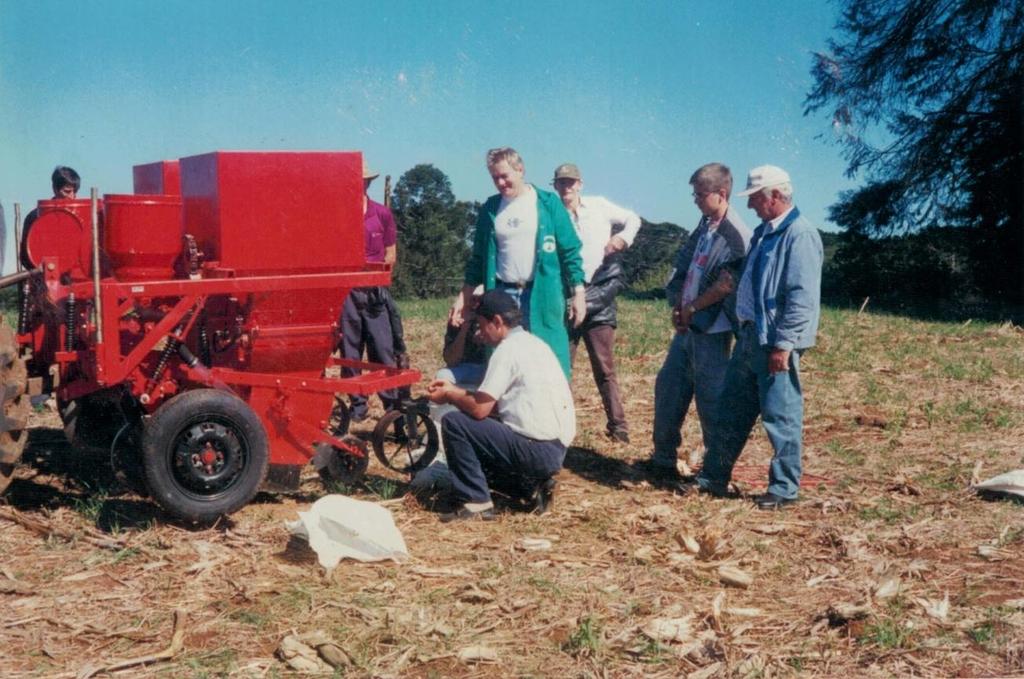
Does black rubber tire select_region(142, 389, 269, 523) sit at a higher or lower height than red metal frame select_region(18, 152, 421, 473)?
lower

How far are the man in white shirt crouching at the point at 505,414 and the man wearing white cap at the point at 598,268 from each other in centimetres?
191

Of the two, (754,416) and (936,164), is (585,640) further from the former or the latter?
(936,164)

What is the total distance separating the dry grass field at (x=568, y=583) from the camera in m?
4.07

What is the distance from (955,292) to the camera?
22.8m

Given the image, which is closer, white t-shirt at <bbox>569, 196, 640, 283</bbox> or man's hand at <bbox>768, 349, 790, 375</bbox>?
man's hand at <bbox>768, 349, 790, 375</bbox>

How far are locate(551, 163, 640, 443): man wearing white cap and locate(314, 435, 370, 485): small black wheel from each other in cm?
203

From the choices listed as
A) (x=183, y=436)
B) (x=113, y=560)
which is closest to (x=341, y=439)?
(x=183, y=436)

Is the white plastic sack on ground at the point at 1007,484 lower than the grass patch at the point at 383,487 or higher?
higher

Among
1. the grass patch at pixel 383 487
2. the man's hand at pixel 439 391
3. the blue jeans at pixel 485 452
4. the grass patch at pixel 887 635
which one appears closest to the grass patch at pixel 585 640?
the grass patch at pixel 887 635

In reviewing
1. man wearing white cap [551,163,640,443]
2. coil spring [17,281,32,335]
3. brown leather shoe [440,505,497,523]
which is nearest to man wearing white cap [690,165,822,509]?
man wearing white cap [551,163,640,443]

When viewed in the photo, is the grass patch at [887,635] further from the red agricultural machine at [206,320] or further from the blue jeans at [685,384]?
the red agricultural machine at [206,320]

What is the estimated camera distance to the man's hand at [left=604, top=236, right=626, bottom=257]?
784 cm

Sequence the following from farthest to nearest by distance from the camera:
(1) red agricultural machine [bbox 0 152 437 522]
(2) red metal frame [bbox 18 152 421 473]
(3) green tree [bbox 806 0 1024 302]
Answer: (3) green tree [bbox 806 0 1024 302] < (2) red metal frame [bbox 18 152 421 473] < (1) red agricultural machine [bbox 0 152 437 522]

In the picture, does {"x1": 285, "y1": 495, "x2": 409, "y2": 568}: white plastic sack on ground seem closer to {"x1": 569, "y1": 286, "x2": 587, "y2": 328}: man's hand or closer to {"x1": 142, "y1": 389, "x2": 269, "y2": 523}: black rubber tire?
{"x1": 142, "y1": 389, "x2": 269, "y2": 523}: black rubber tire
